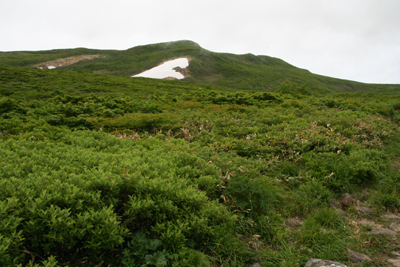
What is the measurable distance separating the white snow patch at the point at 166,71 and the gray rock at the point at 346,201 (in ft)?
128

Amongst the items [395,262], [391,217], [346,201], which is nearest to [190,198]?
[395,262]

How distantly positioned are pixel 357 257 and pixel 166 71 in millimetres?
43563

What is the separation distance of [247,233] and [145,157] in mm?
2075

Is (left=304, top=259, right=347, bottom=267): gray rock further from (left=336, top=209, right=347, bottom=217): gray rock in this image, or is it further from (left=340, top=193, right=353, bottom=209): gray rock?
(left=340, top=193, right=353, bottom=209): gray rock

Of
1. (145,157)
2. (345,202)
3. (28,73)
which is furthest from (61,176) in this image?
(28,73)

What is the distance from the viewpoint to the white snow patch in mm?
41753

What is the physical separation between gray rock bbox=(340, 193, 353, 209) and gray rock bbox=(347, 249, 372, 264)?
1.54 m

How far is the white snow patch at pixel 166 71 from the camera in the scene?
137ft

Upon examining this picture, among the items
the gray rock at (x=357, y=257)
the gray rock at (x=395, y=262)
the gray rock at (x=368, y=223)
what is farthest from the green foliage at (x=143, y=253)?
the gray rock at (x=368, y=223)

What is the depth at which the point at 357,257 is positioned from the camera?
10.0ft

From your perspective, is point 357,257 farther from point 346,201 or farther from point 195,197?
point 195,197

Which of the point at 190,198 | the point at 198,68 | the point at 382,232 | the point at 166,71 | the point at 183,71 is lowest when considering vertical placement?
the point at 382,232

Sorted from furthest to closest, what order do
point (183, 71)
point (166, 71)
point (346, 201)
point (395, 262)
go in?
point (183, 71), point (166, 71), point (346, 201), point (395, 262)

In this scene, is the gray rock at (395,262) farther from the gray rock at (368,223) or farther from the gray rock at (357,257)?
the gray rock at (368,223)
